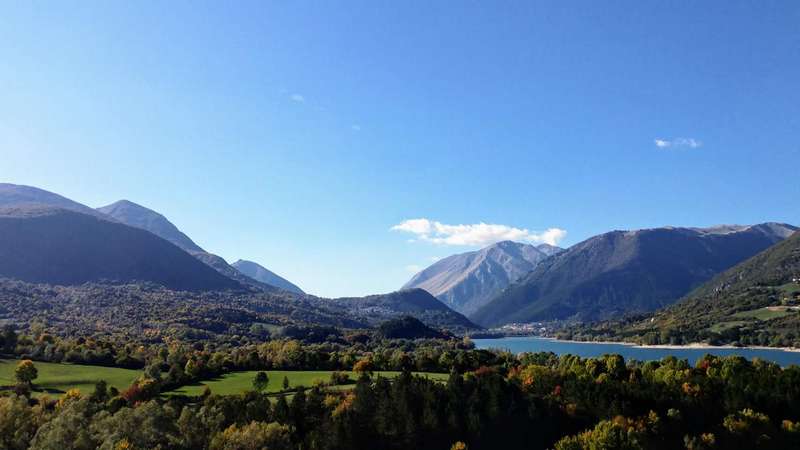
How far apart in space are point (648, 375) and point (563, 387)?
2138cm

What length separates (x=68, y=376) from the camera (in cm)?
12206

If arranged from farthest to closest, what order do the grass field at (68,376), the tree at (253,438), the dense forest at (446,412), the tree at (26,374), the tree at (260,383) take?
the tree at (260,383), the grass field at (68,376), the tree at (26,374), the dense forest at (446,412), the tree at (253,438)

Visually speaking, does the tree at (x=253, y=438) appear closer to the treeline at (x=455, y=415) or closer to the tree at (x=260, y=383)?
the treeline at (x=455, y=415)

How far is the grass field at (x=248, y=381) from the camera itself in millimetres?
113375

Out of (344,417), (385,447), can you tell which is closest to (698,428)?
(385,447)

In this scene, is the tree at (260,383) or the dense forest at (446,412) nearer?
the dense forest at (446,412)

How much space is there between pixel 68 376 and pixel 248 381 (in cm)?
3869

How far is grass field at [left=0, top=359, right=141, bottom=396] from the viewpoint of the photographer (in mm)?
111594

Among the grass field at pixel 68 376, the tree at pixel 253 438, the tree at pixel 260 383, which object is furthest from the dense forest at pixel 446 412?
the grass field at pixel 68 376

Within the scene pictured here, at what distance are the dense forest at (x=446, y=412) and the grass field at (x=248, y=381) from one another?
3.55 m

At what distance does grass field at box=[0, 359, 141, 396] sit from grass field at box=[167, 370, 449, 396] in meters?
14.7

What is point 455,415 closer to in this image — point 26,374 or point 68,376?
point 26,374

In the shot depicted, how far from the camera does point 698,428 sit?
95938mm

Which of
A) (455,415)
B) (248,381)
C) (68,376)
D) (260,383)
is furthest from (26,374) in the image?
(455,415)
